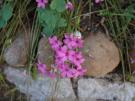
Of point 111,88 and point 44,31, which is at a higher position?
point 44,31

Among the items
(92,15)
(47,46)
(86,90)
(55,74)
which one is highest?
(92,15)

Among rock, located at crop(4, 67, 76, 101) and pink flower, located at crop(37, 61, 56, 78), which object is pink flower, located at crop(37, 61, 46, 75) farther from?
rock, located at crop(4, 67, 76, 101)

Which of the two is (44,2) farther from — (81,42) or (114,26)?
(114,26)

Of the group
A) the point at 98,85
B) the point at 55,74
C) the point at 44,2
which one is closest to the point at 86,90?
the point at 98,85

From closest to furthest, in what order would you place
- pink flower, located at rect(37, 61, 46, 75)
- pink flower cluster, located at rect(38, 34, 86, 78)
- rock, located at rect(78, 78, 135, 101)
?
1. pink flower cluster, located at rect(38, 34, 86, 78)
2. pink flower, located at rect(37, 61, 46, 75)
3. rock, located at rect(78, 78, 135, 101)

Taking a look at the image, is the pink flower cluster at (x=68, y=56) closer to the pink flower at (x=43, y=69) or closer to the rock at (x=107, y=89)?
the pink flower at (x=43, y=69)

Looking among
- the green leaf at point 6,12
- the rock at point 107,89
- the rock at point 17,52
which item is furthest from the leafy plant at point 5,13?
the rock at point 107,89

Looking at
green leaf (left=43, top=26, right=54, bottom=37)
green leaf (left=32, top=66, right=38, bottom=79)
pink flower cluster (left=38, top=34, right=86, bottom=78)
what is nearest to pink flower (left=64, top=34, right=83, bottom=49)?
pink flower cluster (left=38, top=34, right=86, bottom=78)
